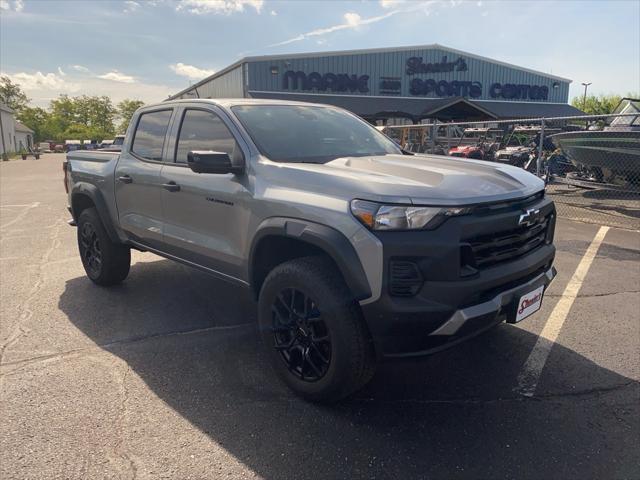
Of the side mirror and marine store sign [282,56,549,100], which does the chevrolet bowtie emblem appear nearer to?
the side mirror

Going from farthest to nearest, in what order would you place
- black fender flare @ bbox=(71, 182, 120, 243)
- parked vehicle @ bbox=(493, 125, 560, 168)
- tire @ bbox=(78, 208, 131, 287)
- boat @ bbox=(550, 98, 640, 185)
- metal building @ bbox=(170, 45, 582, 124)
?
metal building @ bbox=(170, 45, 582, 124), parked vehicle @ bbox=(493, 125, 560, 168), boat @ bbox=(550, 98, 640, 185), tire @ bbox=(78, 208, 131, 287), black fender flare @ bbox=(71, 182, 120, 243)

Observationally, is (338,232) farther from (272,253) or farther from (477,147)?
(477,147)

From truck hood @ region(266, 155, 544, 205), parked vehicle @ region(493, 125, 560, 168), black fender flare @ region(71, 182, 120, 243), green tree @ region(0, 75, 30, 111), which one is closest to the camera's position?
truck hood @ region(266, 155, 544, 205)

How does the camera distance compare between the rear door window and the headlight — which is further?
the rear door window

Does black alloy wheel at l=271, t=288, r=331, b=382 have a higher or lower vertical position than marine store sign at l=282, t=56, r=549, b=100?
lower

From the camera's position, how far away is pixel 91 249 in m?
5.29

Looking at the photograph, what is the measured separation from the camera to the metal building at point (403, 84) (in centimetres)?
2641

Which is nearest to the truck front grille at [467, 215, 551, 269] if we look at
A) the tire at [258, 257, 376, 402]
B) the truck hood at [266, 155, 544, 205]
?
the truck hood at [266, 155, 544, 205]

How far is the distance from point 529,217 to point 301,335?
154cm

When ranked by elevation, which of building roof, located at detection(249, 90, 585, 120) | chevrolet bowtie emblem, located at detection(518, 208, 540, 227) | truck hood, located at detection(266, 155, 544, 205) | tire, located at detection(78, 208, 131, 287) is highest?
building roof, located at detection(249, 90, 585, 120)

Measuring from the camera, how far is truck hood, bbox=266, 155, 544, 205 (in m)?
2.61

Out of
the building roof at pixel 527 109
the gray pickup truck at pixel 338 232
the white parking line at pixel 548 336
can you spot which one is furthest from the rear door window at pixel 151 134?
the building roof at pixel 527 109

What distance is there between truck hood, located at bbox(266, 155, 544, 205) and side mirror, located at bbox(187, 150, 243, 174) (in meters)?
0.36

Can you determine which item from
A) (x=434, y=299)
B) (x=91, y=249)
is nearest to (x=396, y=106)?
(x=91, y=249)
